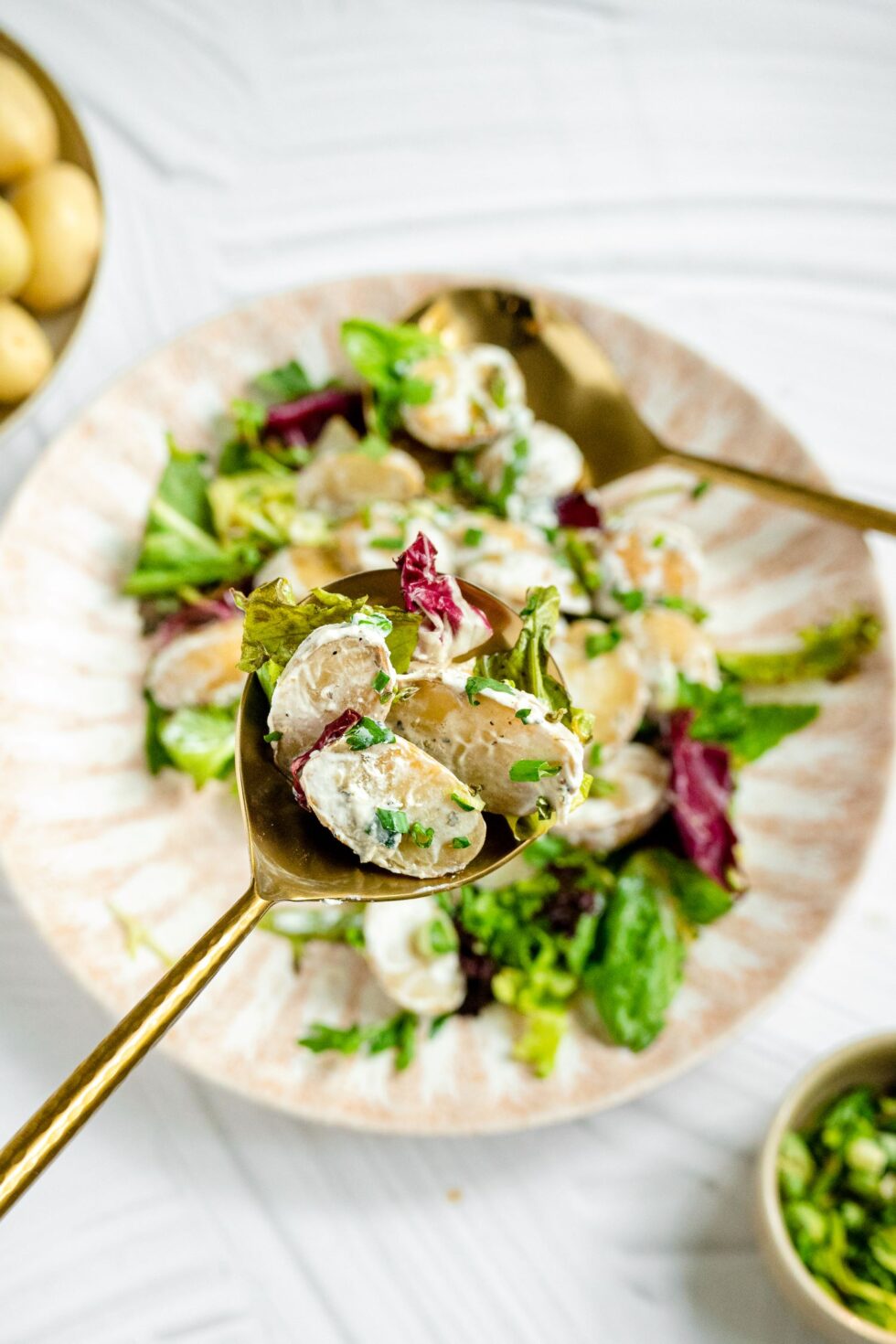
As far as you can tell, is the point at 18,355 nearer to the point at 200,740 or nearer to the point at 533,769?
the point at 200,740

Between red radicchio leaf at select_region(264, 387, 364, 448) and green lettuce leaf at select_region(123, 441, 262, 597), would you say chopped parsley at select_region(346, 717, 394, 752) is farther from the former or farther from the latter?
red radicchio leaf at select_region(264, 387, 364, 448)

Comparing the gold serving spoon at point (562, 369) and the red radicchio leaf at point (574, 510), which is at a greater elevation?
the gold serving spoon at point (562, 369)

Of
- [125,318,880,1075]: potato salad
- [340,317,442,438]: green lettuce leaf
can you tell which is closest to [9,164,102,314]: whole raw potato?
[125,318,880,1075]: potato salad

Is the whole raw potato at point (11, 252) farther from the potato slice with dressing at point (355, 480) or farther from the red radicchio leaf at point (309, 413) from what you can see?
the potato slice with dressing at point (355, 480)

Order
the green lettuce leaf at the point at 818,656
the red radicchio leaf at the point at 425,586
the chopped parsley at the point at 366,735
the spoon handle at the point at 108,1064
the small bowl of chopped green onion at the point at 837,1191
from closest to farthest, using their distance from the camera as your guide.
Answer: the spoon handle at the point at 108,1064 < the chopped parsley at the point at 366,735 < the red radicchio leaf at the point at 425,586 < the small bowl of chopped green onion at the point at 837,1191 < the green lettuce leaf at the point at 818,656

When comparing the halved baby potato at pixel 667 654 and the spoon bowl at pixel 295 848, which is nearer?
the spoon bowl at pixel 295 848

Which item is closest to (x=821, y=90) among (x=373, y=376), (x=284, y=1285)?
(x=373, y=376)

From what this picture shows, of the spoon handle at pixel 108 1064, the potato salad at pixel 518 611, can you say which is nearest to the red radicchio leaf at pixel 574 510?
the potato salad at pixel 518 611
